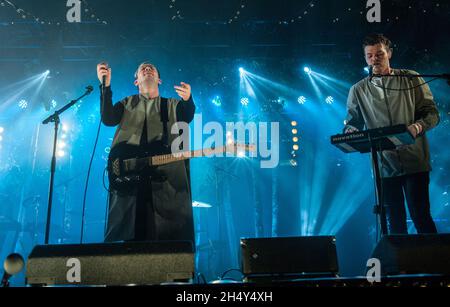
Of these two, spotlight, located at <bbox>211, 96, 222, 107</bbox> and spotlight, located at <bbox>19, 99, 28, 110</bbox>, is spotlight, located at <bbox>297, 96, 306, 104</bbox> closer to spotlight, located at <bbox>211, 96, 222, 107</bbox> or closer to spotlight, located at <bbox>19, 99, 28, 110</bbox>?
spotlight, located at <bbox>211, 96, 222, 107</bbox>

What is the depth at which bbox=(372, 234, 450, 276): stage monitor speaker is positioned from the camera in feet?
8.21

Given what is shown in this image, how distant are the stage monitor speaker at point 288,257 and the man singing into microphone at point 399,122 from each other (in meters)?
1.22

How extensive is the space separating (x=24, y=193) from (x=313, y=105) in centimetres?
780

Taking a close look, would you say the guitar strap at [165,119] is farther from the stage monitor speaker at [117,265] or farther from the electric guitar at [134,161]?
the stage monitor speaker at [117,265]

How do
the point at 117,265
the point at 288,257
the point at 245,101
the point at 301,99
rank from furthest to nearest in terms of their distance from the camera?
1. the point at 301,99
2. the point at 245,101
3. the point at 288,257
4. the point at 117,265

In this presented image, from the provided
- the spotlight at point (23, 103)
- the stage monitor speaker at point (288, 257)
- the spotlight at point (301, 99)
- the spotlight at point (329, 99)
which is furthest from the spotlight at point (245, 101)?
the stage monitor speaker at point (288, 257)

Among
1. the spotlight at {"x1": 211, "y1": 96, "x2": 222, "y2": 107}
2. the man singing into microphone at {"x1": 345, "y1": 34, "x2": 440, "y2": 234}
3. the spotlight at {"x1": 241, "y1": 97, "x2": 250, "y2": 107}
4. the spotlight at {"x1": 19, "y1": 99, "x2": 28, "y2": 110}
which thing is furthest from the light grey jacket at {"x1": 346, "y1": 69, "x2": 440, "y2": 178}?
the spotlight at {"x1": 19, "y1": 99, "x2": 28, "y2": 110}

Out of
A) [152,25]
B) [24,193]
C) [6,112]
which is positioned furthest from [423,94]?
[6,112]

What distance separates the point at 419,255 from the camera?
8.25 feet

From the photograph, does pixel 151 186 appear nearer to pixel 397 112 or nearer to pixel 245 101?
pixel 397 112

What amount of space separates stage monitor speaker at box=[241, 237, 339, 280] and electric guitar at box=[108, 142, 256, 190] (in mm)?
1393

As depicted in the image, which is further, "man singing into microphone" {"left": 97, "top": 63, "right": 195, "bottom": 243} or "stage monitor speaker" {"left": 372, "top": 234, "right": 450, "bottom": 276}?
"man singing into microphone" {"left": 97, "top": 63, "right": 195, "bottom": 243}

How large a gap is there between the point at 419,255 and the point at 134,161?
260 cm

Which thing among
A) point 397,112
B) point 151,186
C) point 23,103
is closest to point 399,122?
point 397,112
